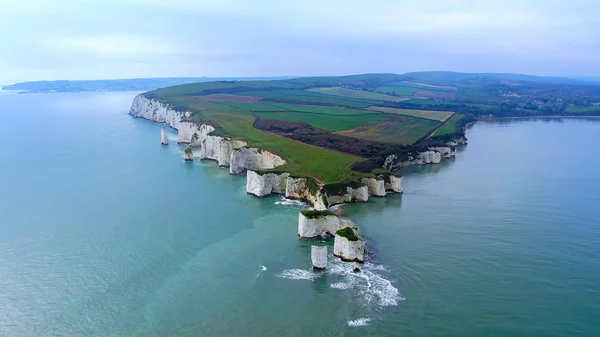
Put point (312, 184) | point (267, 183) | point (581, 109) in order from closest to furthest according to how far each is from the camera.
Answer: point (312, 184) < point (267, 183) < point (581, 109)

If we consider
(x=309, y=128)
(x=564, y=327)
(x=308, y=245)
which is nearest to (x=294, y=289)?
(x=308, y=245)

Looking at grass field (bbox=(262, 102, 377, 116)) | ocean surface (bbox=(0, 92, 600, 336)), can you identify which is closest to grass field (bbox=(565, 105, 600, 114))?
grass field (bbox=(262, 102, 377, 116))

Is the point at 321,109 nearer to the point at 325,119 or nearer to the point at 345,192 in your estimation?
the point at 325,119

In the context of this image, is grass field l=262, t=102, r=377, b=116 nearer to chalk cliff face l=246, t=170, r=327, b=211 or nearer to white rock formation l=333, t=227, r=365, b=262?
chalk cliff face l=246, t=170, r=327, b=211

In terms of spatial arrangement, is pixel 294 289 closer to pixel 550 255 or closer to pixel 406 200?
pixel 550 255

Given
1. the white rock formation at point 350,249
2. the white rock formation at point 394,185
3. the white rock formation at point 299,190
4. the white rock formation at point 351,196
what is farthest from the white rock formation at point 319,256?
the white rock formation at point 394,185

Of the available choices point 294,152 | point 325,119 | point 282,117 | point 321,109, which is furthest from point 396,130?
point 294,152
